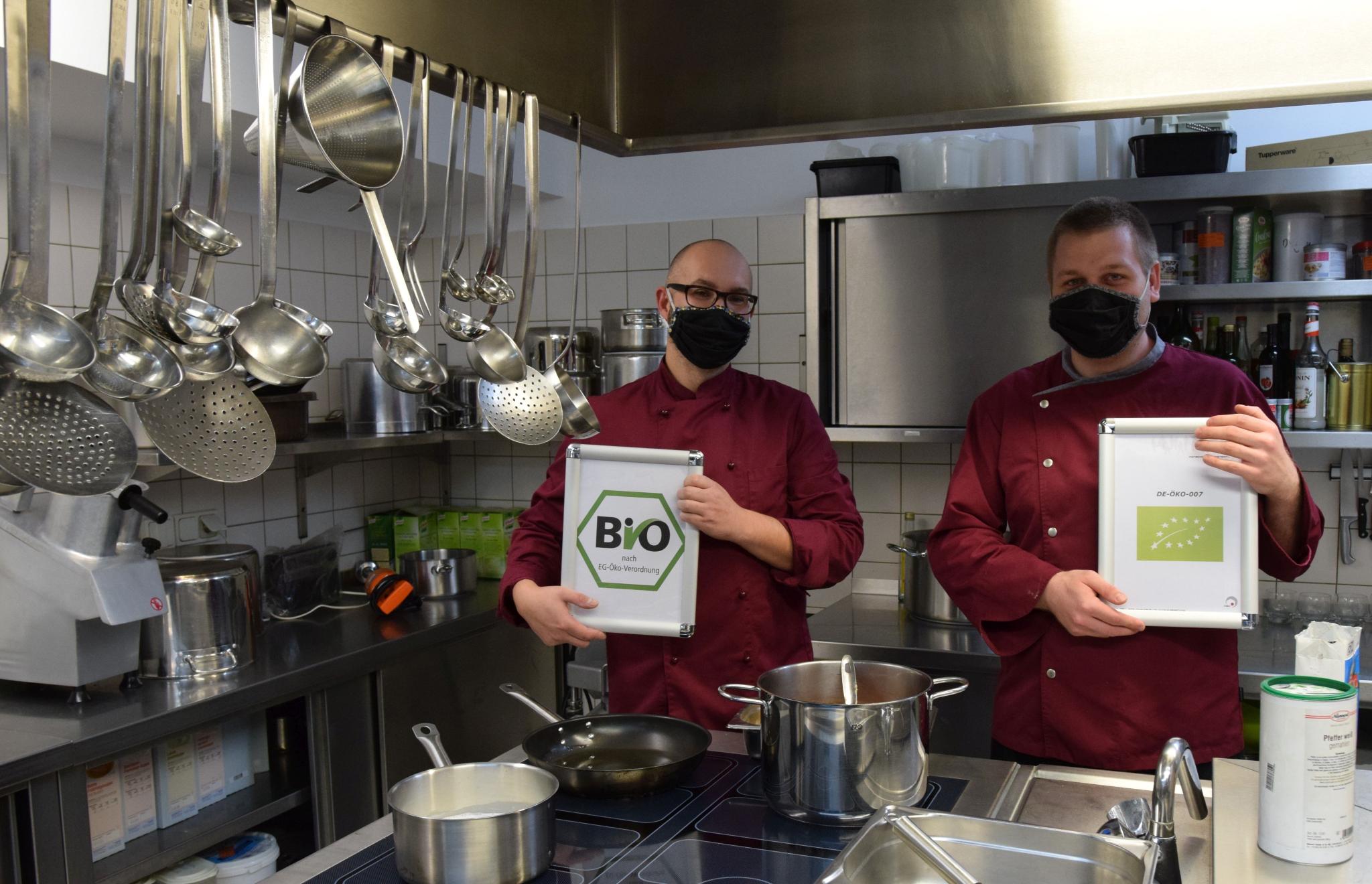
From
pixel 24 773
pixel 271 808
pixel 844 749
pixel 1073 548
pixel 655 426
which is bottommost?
pixel 271 808

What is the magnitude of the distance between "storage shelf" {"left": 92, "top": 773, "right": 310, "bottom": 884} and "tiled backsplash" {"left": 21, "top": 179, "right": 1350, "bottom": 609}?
0.85 m

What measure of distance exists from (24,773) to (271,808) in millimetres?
635

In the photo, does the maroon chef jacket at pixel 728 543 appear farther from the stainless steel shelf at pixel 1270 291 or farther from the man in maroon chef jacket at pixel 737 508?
the stainless steel shelf at pixel 1270 291

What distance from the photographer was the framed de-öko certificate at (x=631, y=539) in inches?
64.9

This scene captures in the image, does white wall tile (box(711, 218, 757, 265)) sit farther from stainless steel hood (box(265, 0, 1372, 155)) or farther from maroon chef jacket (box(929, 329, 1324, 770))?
stainless steel hood (box(265, 0, 1372, 155))

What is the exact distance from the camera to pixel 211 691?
224 cm

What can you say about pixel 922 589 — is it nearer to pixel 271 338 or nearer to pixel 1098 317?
pixel 1098 317

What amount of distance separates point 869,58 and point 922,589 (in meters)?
1.78

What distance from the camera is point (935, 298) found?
2.68 meters

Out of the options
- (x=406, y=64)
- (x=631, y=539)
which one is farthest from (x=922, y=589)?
(x=406, y=64)

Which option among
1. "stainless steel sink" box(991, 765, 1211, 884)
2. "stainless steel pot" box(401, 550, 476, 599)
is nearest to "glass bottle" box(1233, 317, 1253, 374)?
"stainless steel sink" box(991, 765, 1211, 884)

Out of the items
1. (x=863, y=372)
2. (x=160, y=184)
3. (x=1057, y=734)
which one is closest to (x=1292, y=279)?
(x=863, y=372)

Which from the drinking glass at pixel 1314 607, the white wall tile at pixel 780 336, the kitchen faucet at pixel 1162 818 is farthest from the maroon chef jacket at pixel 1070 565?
the white wall tile at pixel 780 336

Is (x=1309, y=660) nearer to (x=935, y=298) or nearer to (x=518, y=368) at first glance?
(x=518, y=368)
